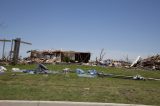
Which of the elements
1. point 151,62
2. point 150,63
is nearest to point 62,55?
point 150,63

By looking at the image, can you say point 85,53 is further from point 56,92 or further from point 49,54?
point 56,92

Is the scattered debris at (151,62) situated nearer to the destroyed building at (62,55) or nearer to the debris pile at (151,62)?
the debris pile at (151,62)

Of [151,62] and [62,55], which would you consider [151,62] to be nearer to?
[151,62]

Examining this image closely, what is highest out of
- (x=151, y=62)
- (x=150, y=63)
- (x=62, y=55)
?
(x=62, y=55)

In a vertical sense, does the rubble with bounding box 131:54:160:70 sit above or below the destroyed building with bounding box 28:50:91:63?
below

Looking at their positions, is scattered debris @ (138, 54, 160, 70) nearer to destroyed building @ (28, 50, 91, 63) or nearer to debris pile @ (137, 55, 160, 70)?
debris pile @ (137, 55, 160, 70)

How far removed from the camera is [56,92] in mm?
9812

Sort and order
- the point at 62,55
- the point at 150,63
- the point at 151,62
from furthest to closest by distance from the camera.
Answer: the point at 62,55
the point at 150,63
the point at 151,62

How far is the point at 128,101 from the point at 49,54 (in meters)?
41.2

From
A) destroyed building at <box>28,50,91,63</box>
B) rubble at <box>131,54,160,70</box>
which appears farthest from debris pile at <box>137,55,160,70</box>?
destroyed building at <box>28,50,91,63</box>

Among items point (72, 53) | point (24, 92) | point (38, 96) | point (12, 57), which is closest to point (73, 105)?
point (38, 96)

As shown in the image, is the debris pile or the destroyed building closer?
the debris pile

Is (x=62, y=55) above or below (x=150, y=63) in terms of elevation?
above

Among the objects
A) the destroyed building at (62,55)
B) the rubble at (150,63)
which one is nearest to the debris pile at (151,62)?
the rubble at (150,63)
